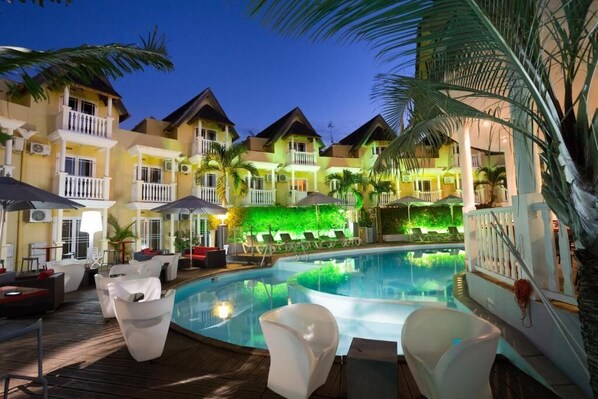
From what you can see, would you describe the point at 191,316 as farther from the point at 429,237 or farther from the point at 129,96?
the point at 129,96

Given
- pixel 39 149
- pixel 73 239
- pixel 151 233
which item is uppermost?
pixel 39 149

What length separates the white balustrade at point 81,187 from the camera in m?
11.0

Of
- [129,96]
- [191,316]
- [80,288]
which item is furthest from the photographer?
[129,96]

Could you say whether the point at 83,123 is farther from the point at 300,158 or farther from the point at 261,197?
the point at 300,158

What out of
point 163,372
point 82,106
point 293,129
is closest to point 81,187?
point 82,106

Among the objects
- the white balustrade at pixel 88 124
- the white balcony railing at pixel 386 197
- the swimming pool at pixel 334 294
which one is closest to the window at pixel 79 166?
the white balustrade at pixel 88 124

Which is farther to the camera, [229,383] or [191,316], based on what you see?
[191,316]

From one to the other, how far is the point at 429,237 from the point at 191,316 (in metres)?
15.7

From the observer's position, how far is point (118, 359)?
337 cm

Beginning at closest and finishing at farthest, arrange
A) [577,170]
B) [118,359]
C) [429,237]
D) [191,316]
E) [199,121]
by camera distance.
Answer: [577,170] → [118,359] → [191,316] → [199,121] → [429,237]

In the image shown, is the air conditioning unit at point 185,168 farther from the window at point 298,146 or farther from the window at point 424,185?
the window at point 424,185

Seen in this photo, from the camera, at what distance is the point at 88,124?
471 inches

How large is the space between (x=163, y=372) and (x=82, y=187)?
11185 mm

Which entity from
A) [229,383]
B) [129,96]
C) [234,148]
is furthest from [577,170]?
[129,96]
